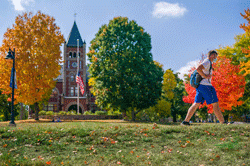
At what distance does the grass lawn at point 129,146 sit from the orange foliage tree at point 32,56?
1510 centimetres

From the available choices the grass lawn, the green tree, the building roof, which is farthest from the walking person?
the building roof

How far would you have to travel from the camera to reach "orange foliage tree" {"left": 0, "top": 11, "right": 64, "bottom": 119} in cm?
2197

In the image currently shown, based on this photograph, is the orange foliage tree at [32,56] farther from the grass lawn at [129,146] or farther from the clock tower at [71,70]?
the clock tower at [71,70]

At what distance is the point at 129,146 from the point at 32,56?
19.3m

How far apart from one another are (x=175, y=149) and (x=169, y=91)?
104ft

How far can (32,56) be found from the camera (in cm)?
2284

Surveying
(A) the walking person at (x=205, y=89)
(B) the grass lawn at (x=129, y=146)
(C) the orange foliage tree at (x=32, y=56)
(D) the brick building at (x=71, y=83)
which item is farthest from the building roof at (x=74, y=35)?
(A) the walking person at (x=205, y=89)

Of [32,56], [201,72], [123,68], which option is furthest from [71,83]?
[201,72]

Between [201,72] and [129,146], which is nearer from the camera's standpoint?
[129,146]

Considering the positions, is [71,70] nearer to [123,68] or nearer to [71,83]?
[71,83]

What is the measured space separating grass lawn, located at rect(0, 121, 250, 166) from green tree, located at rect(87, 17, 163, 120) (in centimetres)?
1454

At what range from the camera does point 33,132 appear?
7.77 metres

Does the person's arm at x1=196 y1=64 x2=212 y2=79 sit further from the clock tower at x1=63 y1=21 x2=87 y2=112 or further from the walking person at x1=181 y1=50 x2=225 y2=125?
the clock tower at x1=63 y1=21 x2=87 y2=112

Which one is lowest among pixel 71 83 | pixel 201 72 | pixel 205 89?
pixel 205 89
